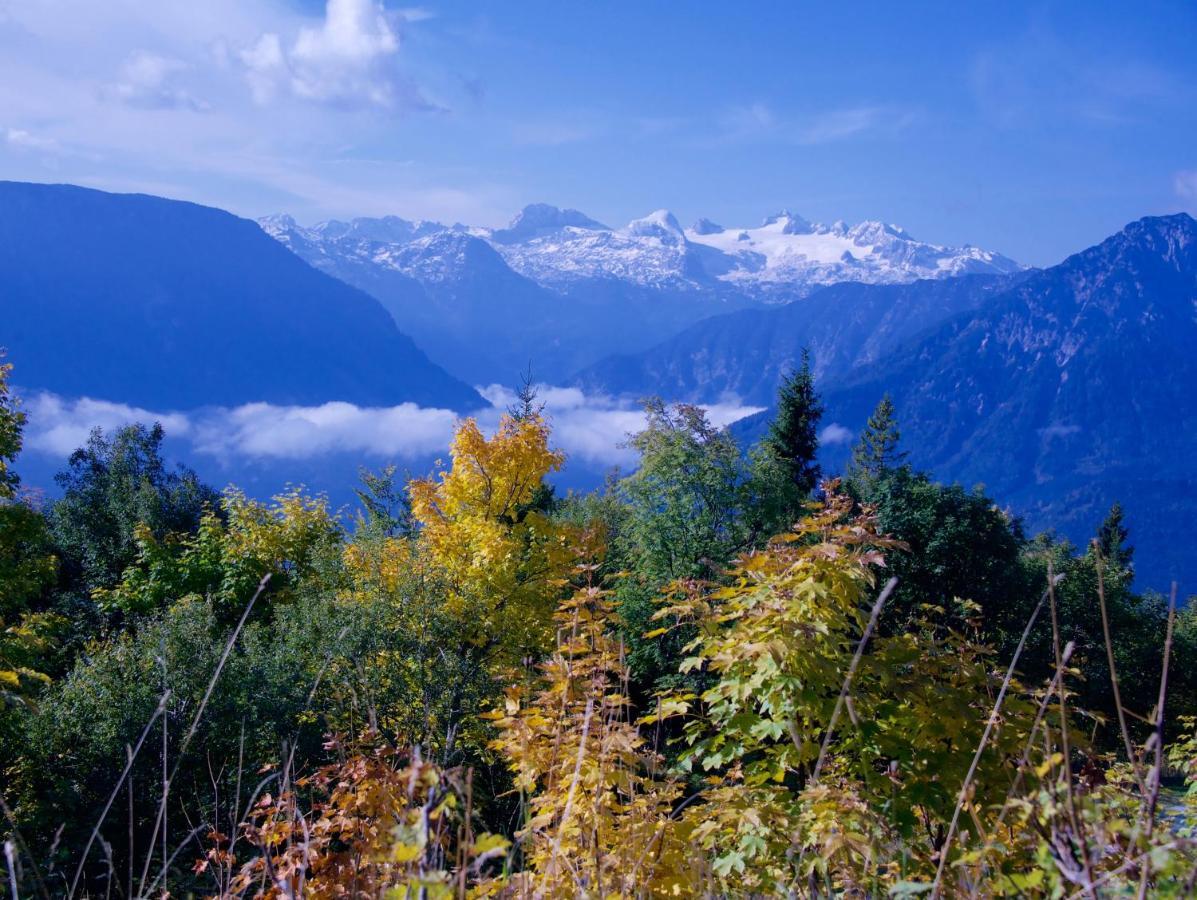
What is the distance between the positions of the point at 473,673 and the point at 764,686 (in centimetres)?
1356

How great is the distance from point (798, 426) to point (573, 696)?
117 ft

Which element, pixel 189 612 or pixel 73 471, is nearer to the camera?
pixel 189 612

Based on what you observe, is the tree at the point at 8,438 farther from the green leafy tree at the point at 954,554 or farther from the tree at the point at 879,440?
the tree at the point at 879,440

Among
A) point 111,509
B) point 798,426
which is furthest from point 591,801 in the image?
point 798,426

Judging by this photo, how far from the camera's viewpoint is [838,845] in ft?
11.2

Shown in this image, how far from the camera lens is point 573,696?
525cm

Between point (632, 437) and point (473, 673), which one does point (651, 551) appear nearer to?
point (632, 437)

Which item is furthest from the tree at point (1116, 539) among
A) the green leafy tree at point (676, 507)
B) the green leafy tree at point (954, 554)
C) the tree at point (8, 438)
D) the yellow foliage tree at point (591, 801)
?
the yellow foliage tree at point (591, 801)

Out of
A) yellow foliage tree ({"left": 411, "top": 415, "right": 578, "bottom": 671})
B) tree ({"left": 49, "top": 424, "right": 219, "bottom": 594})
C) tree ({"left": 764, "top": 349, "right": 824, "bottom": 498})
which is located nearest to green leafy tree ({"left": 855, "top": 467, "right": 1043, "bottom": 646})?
tree ({"left": 764, "top": 349, "right": 824, "bottom": 498})

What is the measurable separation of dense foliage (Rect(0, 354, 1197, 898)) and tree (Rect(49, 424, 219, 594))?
0.18 metres

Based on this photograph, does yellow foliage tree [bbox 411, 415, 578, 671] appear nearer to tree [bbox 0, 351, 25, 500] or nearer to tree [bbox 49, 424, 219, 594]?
tree [bbox 0, 351, 25, 500]

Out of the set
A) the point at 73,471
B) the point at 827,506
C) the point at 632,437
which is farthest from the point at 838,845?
the point at 73,471

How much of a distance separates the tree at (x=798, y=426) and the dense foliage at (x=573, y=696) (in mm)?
176

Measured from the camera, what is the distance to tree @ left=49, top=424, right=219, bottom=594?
1293 inches
